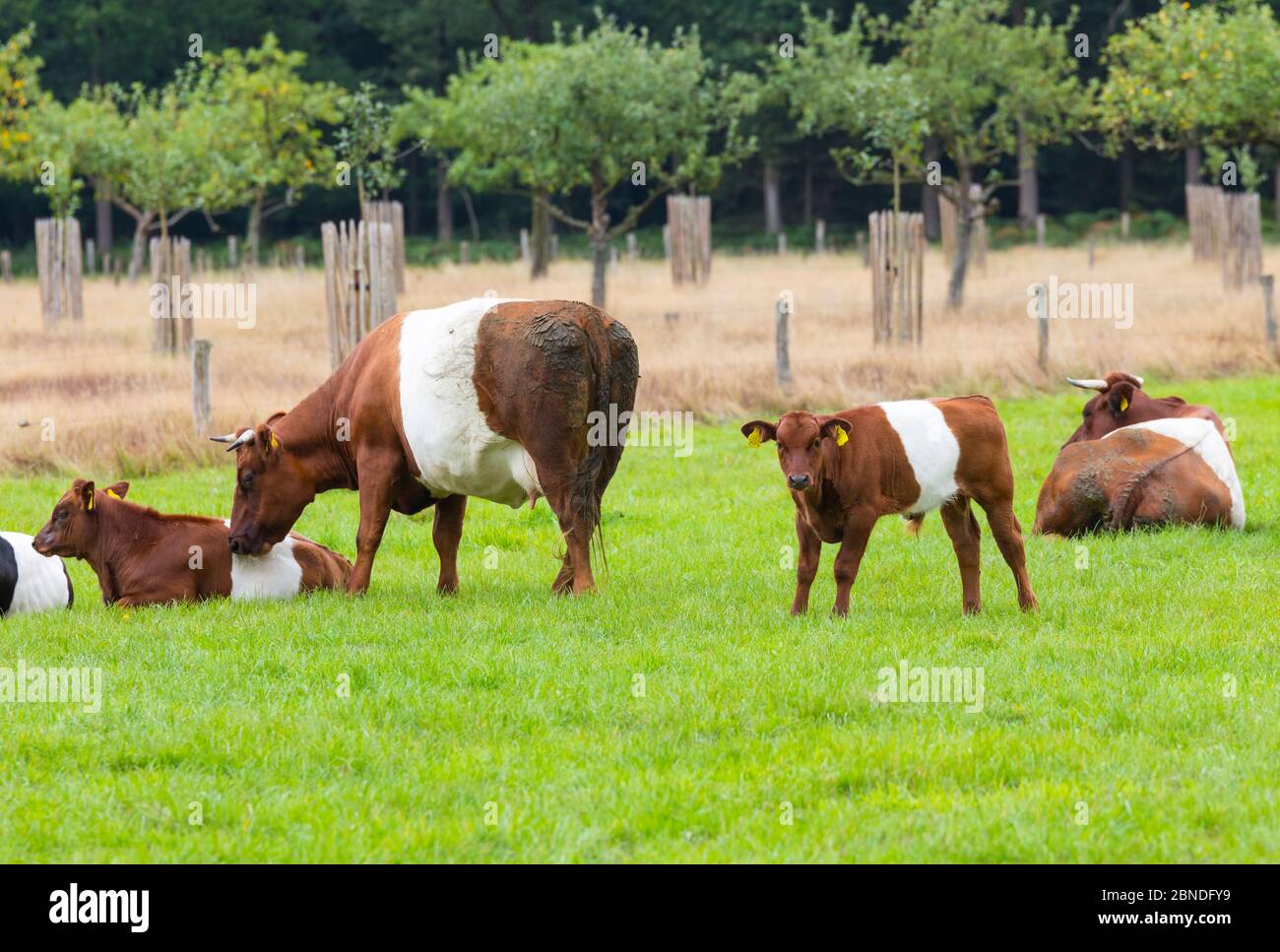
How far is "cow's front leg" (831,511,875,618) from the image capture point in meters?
8.44

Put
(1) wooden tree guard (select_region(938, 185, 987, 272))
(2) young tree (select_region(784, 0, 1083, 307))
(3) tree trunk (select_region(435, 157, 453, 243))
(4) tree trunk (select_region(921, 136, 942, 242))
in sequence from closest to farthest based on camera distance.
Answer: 1. (2) young tree (select_region(784, 0, 1083, 307))
2. (1) wooden tree guard (select_region(938, 185, 987, 272))
3. (4) tree trunk (select_region(921, 136, 942, 242))
4. (3) tree trunk (select_region(435, 157, 453, 243))

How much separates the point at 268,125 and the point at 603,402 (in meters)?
35.3

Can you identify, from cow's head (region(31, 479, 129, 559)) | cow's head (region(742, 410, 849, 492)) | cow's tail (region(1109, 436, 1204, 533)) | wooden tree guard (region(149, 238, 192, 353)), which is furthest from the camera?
wooden tree guard (region(149, 238, 192, 353))

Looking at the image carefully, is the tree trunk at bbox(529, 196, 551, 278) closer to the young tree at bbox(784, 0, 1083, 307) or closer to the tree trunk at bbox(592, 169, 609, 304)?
the young tree at bbox(784, 0, 1083, 307)

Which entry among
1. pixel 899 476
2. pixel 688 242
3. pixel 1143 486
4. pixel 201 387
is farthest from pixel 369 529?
pixel 688 242

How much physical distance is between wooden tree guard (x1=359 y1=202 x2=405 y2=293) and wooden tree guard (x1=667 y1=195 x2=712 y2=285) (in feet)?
20.1

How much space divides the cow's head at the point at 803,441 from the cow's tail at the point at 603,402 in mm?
1562

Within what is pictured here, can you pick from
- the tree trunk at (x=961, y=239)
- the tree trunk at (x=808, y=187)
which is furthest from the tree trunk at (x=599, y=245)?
the tree trunk at (x=808, y=187)

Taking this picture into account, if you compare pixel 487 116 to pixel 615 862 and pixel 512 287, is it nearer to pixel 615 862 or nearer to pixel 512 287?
pixel 512 287

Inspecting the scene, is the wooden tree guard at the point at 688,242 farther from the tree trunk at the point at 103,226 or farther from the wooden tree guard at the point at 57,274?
the tree trunk at the point at 103,226

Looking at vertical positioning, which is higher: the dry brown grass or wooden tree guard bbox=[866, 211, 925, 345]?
wooden tree guard bbox=[866, 211, 925, 345]

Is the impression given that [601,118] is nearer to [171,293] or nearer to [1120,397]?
[171,293]

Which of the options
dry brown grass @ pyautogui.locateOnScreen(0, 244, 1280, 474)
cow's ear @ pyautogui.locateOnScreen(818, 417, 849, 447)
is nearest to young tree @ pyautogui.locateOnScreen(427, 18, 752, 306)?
dry brown grass @ pyautogui.locateOnScreen(0, 244, 1280, 474)

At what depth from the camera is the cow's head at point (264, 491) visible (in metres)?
9.86
